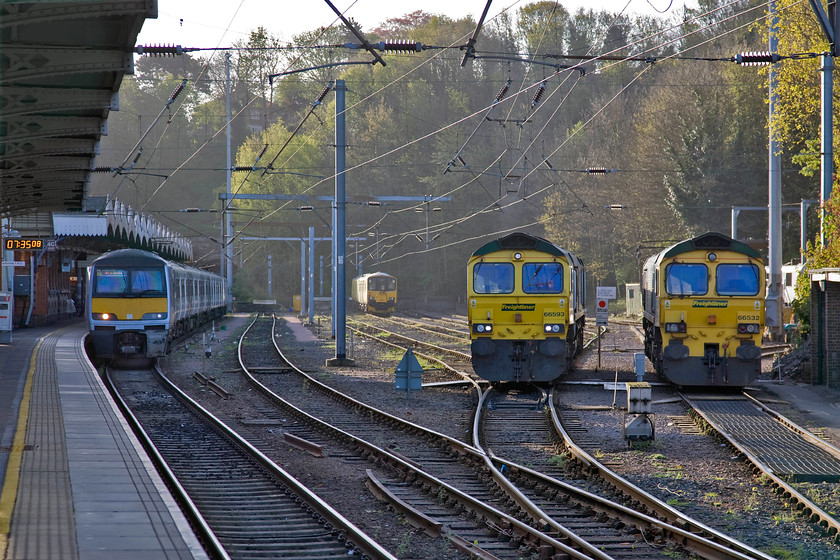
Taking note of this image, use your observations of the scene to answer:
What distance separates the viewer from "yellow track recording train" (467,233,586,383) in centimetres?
1786

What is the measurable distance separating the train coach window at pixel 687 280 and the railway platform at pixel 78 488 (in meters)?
10.4

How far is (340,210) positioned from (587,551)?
58.3 feet

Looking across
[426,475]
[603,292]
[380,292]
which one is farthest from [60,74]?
[380,292]

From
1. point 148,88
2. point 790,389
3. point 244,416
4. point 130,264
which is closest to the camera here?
point 244,416

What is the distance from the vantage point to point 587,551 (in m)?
7.28

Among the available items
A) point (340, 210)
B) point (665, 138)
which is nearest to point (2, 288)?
point (340, 210)

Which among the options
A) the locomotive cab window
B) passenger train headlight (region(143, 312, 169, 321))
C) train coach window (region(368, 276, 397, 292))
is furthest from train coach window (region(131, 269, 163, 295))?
train coach window (region(368, 276, 397, 292))

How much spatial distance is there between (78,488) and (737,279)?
43.4 feet

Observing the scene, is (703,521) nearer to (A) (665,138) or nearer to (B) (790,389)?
(B) (790,389)

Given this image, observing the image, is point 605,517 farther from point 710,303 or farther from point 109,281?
point 109,281

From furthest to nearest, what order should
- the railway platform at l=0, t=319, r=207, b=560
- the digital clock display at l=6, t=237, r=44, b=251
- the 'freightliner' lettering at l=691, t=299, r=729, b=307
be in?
1. the digital clock display at l=6, t=237, r=44, b=251
2. the 'freightliner' lettering at l=691, t=299, r=729, b=307
3. the railway platform at l=0, t=319, r=207, b=560

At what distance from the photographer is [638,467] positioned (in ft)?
35.9

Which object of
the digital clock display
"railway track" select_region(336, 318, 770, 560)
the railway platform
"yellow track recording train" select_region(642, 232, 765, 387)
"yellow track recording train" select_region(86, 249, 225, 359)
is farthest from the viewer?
the digital clock display

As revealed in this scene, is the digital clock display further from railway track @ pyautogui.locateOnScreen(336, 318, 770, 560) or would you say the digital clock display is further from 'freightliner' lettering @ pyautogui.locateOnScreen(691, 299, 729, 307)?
railway track @ pyautogui.locateOnScreen(336, 318, 770, 560)
